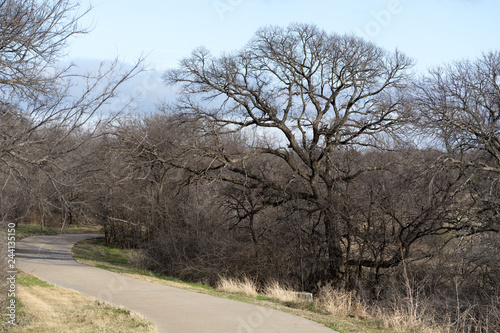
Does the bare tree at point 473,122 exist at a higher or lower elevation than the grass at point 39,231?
higher

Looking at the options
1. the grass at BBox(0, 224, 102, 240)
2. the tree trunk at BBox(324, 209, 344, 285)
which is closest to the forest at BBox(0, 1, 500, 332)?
the tree trunk at BBox(324, 209, 344, 285)

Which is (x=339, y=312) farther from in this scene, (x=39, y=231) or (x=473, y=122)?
(x=39, y=231)

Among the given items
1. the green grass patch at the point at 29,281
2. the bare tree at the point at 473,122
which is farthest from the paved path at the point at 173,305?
the bare tree at the point at 473,122

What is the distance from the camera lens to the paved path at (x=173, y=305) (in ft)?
30.3

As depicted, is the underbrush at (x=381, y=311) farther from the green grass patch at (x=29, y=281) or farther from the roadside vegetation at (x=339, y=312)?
the green grass patch at (x=29, y=281)

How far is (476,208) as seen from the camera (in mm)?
15633

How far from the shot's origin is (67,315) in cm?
1034

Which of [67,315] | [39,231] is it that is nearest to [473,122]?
[67,315]

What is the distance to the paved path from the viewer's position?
9250mm

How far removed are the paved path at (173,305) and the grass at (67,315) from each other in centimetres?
44

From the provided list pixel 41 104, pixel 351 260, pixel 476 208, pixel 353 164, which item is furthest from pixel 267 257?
pixel 41 104

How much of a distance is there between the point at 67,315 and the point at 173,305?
2313 millimetres

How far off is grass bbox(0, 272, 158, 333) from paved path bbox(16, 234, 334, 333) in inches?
17.3

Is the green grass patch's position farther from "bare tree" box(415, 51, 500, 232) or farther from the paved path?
"bare tree" box(415, 51, 500, 232)
